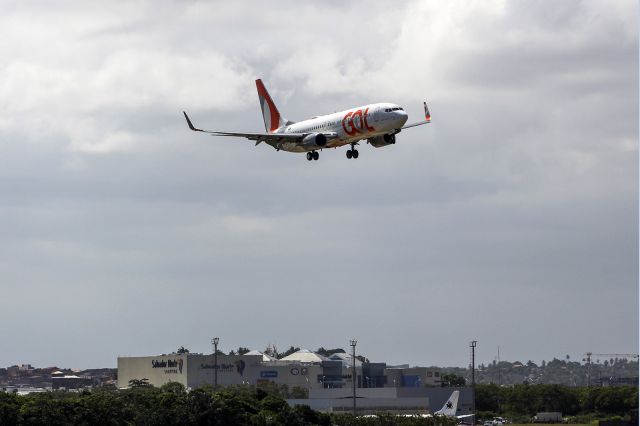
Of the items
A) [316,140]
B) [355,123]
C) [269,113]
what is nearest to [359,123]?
[355,123]

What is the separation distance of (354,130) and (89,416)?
41917 mm

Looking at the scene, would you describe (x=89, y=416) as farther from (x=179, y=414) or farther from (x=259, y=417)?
(x=259, y=417)

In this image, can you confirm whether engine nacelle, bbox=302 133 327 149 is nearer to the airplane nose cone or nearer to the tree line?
the airplane nose cone

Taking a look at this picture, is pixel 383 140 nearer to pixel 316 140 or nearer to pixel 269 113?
pixel 316 140

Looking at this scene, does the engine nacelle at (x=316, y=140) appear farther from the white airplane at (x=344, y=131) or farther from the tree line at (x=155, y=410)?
the tree line at (x=155, y=410)

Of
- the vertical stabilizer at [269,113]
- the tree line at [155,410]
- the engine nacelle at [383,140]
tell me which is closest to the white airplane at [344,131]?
the engine nacelle at [383,140]

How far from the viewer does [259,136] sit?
13188 cm

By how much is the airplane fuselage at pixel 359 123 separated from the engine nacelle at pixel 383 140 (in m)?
0.78

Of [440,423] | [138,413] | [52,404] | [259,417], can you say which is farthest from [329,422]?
[440,423]

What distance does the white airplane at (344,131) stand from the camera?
411ft

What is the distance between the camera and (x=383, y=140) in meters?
127

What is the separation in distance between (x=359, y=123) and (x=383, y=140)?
335cm

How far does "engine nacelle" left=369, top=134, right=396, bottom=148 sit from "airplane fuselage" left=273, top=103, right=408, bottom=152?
0.78 metres

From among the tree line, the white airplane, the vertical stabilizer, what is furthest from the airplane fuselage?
the tree line
